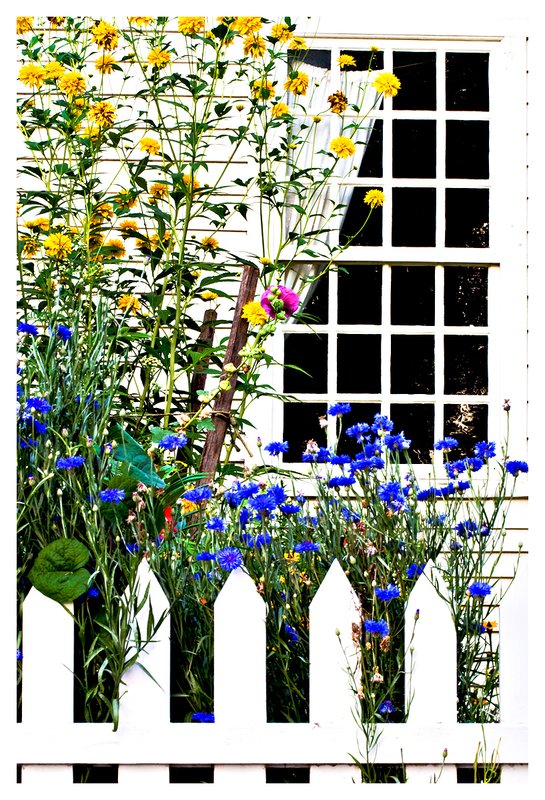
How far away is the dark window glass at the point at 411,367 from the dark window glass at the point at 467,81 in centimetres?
115

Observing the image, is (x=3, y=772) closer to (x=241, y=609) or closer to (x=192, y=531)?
(x=241, y=609)

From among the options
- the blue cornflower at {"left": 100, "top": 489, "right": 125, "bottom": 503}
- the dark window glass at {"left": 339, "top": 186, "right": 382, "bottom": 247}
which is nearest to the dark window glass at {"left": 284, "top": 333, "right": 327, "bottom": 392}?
the dark window glass at {"left": 339, "top": 186, "right": 382, "bottom": 247}

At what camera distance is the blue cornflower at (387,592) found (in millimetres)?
1317

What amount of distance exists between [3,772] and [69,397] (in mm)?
640

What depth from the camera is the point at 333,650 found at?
1349 mm

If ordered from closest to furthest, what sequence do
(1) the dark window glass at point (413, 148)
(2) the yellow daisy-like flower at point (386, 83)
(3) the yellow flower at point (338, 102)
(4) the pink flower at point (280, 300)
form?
(4) the pink flower at point (280, 300) < (2) the yellow daisy-like flower at point (386, 83) < (3) the yellow flower at point (338, 102) < (1) the dark window glass at point (413, 148)

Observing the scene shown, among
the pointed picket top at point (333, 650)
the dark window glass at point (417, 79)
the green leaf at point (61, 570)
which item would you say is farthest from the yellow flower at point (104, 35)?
the pointed picket top at point (333, 650)

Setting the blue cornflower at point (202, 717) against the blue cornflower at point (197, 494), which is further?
the blue cornflower at point (197, 494)

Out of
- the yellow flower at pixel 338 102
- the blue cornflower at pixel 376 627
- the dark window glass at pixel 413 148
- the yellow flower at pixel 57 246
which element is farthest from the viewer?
the dark window glass at pixel 413 148

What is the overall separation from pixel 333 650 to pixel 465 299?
2.77m

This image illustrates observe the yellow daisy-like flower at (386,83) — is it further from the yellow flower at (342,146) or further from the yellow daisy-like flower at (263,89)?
the yellow daisy-like flower at (263,89)

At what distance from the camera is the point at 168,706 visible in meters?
1.33

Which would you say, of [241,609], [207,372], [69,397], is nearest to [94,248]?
[207,372]

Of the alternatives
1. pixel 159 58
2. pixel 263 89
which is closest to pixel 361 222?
pixel 263 89
